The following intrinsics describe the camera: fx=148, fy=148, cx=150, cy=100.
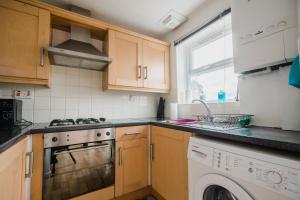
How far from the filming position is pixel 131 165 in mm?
1593

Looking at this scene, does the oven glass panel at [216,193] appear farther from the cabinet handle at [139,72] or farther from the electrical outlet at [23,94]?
the electrical outlet at [23,94]

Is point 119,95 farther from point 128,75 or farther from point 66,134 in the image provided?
point 66,134

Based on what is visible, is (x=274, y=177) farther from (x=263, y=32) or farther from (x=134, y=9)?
(x=134, y=9)

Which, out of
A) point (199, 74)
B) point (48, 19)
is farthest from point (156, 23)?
point (48, 19)

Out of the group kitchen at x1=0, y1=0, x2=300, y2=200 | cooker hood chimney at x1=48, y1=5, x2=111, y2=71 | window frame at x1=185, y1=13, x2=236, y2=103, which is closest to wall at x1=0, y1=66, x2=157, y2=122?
kitchen at x1=0, y1=0, x2=300, y2=200

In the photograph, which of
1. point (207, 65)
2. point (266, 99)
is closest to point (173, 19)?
point (207, 65)

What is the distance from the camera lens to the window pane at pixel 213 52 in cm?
166

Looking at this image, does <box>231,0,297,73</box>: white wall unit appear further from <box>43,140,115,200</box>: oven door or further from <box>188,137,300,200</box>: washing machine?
<box>43,140,115,200</box>: oven door

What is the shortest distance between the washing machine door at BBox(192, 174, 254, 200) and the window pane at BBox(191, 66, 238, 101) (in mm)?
994

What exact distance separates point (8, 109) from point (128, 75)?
1193 millimetres

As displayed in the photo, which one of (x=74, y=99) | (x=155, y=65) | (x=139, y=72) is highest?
(x=155, y=65)

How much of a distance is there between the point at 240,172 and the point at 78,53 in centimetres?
158

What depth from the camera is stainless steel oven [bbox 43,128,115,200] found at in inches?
48.0

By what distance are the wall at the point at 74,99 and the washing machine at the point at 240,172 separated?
4.45ft
